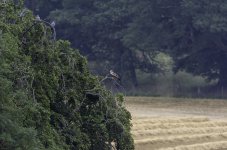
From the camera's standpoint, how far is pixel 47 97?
16047 millimetres

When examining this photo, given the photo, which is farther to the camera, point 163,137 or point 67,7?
point 67,7

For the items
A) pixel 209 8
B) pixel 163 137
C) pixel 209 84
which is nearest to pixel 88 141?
pixel 163 137

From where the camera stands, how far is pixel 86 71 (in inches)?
696

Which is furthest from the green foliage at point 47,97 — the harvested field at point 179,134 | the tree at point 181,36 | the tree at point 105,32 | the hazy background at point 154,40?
the tree at point 105,32

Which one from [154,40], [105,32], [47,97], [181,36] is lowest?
[47,97]

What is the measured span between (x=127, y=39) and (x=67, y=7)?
707cm

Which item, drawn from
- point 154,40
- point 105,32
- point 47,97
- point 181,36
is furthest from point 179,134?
point 105,32

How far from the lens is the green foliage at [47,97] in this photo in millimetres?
13863

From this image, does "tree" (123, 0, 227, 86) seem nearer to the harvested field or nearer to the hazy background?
the hazy background

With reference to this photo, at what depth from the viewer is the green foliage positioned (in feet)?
45.5

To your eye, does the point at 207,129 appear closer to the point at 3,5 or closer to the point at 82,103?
the point at 82,103

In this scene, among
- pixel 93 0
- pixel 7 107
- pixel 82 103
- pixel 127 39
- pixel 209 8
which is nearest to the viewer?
pixel 7 107

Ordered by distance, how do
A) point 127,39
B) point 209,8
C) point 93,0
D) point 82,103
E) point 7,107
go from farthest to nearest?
1. point 93,0
2. point 127,39
3. point 209,8
4. point 82,103
5. point 7,107

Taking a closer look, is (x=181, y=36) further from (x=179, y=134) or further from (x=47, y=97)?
(x=47, y=97)
